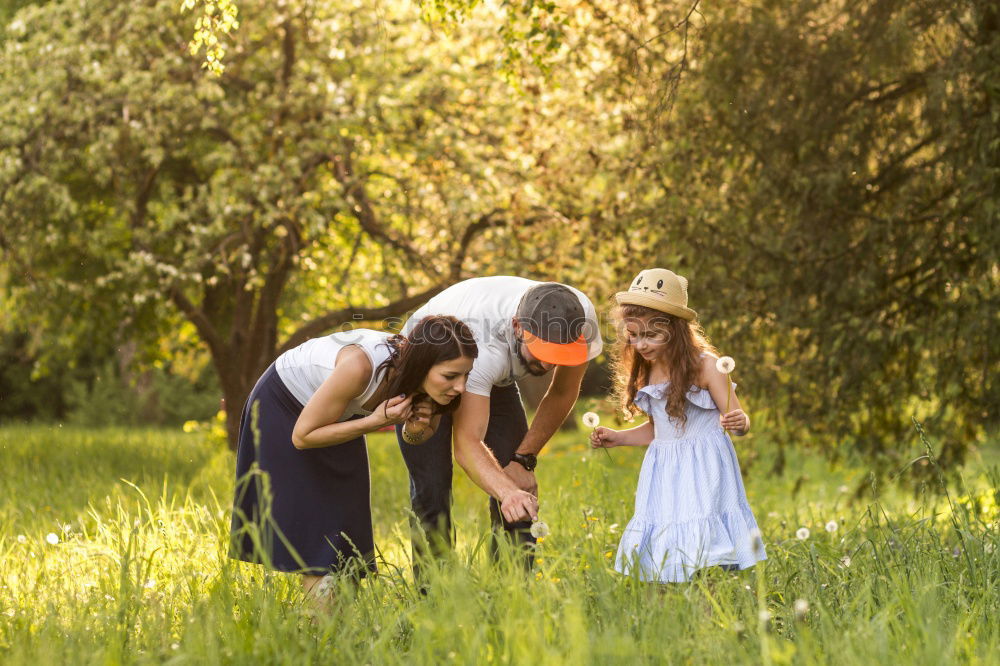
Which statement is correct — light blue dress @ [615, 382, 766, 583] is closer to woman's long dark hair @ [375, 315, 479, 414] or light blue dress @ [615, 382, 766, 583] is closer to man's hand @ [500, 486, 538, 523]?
man's hand @ [500, 486, 538, 523]

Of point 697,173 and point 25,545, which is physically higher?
point 697,173

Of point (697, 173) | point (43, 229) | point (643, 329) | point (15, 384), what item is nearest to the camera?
point (643, 329)

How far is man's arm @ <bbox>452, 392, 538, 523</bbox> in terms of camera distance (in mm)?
3928

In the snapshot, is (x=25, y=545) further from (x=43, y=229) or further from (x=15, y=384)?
(x=15, y=384)

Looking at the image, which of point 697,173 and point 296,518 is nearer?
point 296,518

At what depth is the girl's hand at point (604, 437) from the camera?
416cm

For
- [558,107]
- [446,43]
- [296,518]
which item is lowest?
[296,518]

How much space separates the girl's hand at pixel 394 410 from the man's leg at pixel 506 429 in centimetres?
88

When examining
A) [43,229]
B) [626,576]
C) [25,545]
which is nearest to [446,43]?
[43,229]

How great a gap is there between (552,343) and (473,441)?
1.68ft

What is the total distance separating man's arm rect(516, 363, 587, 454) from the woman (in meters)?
0.52

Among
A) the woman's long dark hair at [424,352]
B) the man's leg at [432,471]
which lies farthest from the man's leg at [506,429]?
the woman's long dark hair at [424,352]

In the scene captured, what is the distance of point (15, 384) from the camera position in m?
20.6

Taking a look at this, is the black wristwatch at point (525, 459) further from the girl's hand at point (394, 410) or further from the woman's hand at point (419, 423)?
the girl's hand at point (394, 410)
